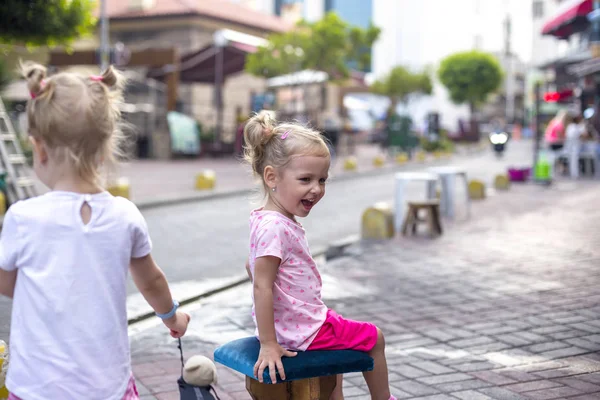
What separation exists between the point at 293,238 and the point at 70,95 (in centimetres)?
101

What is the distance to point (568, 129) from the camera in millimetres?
19750

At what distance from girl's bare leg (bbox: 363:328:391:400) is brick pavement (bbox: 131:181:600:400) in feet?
2.80

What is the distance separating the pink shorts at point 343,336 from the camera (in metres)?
2.86

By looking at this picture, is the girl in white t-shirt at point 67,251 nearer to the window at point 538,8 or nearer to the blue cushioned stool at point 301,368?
the blue cushioned stool at point 301,368

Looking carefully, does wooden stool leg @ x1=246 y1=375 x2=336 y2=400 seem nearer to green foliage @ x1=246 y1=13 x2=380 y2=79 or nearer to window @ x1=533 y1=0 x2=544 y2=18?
green foliage @ x1=246 y1=13 x2=380 y2=79

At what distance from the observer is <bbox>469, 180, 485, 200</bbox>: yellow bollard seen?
13956mm

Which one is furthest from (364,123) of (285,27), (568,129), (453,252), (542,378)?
(542,378)

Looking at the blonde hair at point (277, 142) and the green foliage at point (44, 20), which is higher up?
the green foliage at point (44, 20)

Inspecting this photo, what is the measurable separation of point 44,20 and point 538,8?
6259 centimetres

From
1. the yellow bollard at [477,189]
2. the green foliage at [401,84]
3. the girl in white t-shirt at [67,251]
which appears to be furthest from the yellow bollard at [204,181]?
the green foliage at [401,84]

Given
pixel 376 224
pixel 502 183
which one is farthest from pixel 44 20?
pixel 502 183

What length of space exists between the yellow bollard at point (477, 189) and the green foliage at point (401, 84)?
25.2 m

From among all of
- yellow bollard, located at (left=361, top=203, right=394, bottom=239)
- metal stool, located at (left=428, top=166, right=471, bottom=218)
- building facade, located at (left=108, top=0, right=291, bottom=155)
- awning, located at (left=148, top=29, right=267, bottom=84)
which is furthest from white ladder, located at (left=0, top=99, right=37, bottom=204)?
building facade, located at (left=108, top=0, right=291, bottom=155)

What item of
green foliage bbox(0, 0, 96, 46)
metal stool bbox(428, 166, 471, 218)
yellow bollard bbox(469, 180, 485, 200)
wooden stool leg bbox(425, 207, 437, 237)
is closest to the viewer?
wooden stool leg bbox(425, 207, 437, 237)
